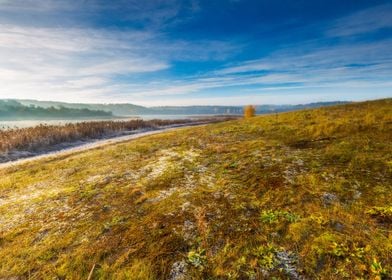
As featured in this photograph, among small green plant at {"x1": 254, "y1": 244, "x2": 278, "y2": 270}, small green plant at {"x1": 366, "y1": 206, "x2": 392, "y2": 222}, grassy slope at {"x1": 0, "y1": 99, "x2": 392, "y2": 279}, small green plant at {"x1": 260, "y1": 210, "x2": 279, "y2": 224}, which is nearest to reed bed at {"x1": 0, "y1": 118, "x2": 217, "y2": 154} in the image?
grassy slope at {"x1": 0, "y1": 99, "x2": 392, "y2": 279}

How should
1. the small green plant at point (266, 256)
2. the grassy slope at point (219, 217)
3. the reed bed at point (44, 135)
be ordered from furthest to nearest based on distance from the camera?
the reed bed at point (44, 135), the grassy slope at point (219, 217), the small green plant at point (266, 256)

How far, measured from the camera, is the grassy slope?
169 inches

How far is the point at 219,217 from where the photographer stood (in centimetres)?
580

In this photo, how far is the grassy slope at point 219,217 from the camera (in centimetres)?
430

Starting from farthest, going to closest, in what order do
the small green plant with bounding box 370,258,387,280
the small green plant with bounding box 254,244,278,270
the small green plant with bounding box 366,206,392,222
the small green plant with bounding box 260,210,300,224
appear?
the small green plant with bounding box 260,210,300,224 → the small green plant with bounding box 366,206,392,222 → the small green plant with bounding box 254,244,278,270 → the small green plant with bounding box 370,258,387,280

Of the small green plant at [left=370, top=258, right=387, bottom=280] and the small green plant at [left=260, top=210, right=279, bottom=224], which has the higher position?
the small green plant at [left=260, top=210, right=279, bottom=224]

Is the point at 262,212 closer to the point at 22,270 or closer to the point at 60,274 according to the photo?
the point at 60,274

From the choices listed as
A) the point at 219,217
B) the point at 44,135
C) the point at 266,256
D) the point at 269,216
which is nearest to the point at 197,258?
the point at 266,256

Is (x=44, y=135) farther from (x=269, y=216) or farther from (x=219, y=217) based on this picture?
(x=269, y=216)

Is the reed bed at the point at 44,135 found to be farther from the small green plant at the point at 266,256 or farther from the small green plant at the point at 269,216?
the small green plant at the point at 266,256

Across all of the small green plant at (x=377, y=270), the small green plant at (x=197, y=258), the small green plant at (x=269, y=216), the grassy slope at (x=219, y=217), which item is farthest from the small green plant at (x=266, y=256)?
the small green plant at (x=377, y=270)

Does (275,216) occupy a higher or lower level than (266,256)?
higher

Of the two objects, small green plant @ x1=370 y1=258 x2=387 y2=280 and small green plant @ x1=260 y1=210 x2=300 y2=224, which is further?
small green plant @ x1=260 y1=210 x2=300 y2=224

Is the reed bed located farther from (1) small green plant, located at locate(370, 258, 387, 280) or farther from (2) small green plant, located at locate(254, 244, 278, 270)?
(1) small green plant, located at locate(370, 258, 387, 280)
